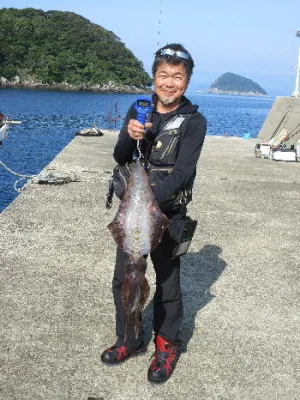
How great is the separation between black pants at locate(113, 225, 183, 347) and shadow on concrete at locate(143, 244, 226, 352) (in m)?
0.44

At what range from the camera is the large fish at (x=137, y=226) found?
10.3ft

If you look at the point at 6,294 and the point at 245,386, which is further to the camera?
the point at 6,294

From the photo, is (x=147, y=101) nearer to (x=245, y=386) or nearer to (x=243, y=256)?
(x=245, y=386)

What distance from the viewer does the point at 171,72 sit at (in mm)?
3373

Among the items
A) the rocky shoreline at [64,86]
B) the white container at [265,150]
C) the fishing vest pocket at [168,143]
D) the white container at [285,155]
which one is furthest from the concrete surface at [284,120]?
the rocky shoreline at [64,86]

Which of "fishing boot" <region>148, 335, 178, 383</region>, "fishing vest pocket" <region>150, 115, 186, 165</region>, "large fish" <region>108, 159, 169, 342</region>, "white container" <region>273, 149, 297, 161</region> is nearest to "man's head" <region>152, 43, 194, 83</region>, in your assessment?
"fishing vest pocket" <region>150, 115, 186, 165</region>

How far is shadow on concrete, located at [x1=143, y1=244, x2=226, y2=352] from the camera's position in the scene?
4.45m

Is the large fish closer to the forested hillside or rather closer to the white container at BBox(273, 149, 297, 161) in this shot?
the white container at BBox(273, 149, 297, 161)

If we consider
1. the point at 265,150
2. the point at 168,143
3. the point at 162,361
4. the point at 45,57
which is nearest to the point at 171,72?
the point at 168,143

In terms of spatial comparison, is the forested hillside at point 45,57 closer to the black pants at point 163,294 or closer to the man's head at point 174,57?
the man's head at point 174,57

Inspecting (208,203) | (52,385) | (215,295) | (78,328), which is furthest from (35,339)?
(208,203)

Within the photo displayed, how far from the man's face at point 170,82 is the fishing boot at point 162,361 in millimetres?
1846

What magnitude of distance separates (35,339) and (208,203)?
5.67m

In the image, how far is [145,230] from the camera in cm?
313
